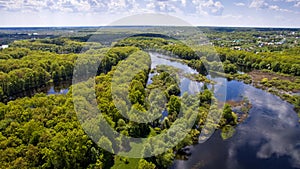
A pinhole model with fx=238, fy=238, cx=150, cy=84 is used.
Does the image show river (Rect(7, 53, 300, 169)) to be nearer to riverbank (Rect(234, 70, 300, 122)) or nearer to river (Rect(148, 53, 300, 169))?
river (Rect(148, 53, 300, 169))

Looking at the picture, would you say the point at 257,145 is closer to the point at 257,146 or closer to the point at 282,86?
the point at 257,146

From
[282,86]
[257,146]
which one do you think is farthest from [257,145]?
[282,86]

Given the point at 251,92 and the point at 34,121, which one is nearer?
the point at 34,121

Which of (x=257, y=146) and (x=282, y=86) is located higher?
(x=282, y=86)

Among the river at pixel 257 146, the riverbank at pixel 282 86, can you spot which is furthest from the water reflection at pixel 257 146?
the riverbank at pixel 282 86

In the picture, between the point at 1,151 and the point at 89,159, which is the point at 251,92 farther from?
the point at 1,151

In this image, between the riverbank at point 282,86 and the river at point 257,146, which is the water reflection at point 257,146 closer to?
the river at point 257,146

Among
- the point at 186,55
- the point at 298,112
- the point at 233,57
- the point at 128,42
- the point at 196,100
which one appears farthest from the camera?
the point at 128,42

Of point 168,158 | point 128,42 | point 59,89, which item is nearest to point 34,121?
point 168,158

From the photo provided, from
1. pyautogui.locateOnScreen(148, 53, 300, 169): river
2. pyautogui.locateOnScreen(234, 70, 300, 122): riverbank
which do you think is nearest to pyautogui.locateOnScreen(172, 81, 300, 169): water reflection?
pyautogui.locateOnScreen(148, 53, 300, 169): river
